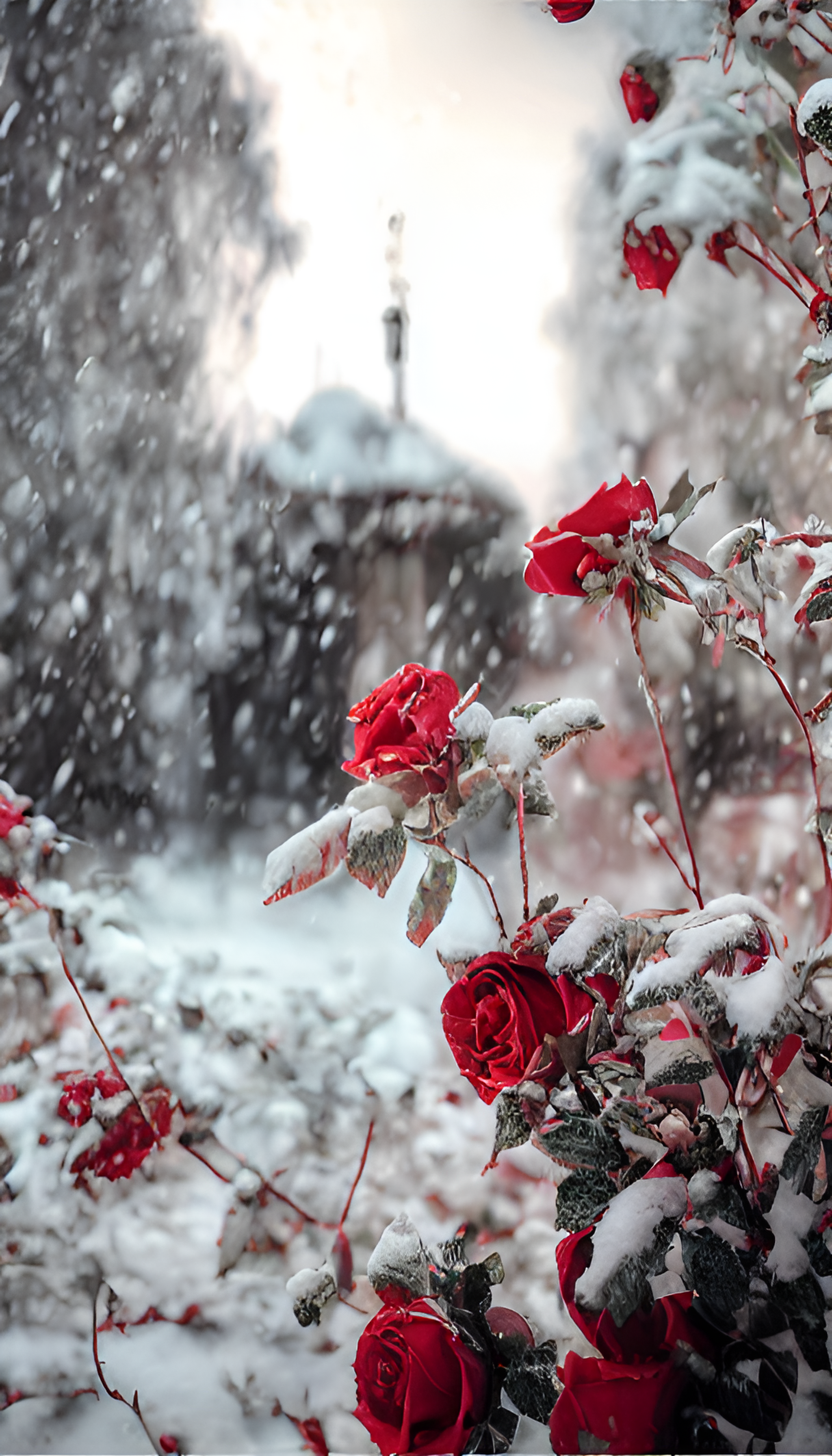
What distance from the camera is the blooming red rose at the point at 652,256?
707 millimetres

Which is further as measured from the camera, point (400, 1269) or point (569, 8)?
point (569, 8)

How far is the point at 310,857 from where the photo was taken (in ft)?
1.45

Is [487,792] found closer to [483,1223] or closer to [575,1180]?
[575,1180]

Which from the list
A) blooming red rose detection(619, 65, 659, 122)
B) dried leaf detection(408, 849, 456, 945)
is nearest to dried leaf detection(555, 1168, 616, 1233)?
dried leaf detection(408, 849, 456, 945)

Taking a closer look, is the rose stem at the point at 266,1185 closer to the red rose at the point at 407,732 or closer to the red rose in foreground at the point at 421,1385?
the red rose in foreground at the point at 421,1385

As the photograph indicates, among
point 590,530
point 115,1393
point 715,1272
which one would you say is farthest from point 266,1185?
point 590,530

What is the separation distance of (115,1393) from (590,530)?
582mm

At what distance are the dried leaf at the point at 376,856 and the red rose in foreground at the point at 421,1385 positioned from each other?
20cm

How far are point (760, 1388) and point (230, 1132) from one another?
387mm

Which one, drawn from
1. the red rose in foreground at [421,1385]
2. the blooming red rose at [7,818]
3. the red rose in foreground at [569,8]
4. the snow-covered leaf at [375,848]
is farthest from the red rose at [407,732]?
the red rose in foreground at [569,8]

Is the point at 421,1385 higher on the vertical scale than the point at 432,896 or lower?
lower

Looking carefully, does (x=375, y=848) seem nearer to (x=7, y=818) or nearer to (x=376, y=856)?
(x=376, y=856)

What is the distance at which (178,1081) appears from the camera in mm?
680

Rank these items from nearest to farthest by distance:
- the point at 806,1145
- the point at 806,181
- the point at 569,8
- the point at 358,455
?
the point at 806,1145 → the point at 806,181 → the point at 569,8 → the point at 358,455
